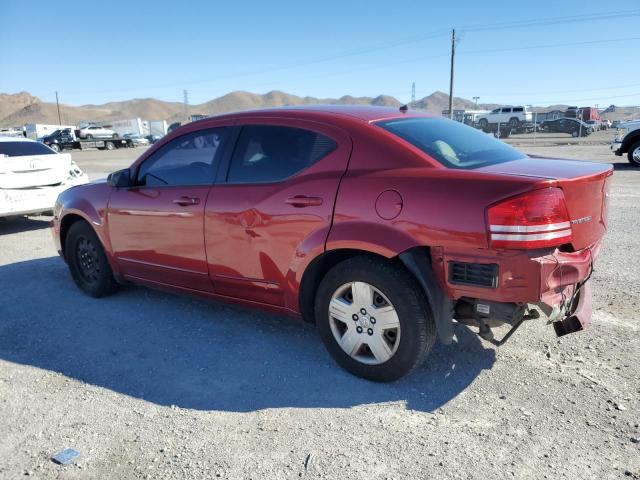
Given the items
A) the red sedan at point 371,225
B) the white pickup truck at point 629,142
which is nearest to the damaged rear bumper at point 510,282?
the red sedan at point 371,225

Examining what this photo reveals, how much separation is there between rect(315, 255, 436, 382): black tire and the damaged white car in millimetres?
6096

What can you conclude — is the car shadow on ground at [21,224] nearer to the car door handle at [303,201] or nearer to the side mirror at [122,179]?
the side mirror at [122,179]

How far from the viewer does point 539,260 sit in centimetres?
267

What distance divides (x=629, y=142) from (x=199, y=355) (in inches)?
587

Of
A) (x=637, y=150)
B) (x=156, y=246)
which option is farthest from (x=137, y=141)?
(x=156, y=246)

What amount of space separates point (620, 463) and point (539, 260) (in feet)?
3.32

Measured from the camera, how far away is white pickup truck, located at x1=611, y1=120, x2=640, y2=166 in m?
14.4

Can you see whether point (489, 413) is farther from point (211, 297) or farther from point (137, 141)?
point (137, 141)

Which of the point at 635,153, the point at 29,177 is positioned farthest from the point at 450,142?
the point at 635,153

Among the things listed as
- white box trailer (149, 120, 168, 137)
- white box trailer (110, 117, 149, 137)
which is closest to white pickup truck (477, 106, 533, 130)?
white box trailer (110, 117, 149, 137)

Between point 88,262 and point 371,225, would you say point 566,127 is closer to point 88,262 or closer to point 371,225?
point 88,262

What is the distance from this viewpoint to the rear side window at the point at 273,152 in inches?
136

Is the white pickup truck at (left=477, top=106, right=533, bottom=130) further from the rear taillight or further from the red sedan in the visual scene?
the rear taillight

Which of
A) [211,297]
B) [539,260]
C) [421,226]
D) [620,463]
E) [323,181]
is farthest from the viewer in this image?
[211,297]
